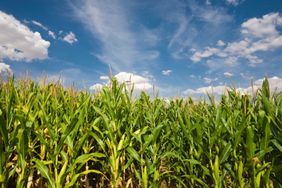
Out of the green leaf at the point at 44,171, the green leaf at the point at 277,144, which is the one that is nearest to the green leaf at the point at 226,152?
the green leaf at the point at 277,144

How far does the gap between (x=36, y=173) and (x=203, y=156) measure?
10.1 feet

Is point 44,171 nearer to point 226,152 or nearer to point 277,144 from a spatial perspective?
point 226,152

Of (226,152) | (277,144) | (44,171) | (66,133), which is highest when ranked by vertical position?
(66,133)

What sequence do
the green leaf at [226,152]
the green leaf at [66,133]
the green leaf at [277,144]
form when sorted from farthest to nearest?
the green leaf at [226,152] < the green leaf at [66,133] < the green leaf at [277,144]

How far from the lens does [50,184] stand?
3.45m

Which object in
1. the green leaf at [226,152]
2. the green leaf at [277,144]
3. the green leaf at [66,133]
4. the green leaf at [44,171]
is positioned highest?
the green leaf at [66,133]

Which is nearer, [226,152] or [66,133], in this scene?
[66,133]

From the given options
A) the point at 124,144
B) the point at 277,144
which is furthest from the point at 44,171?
the point at 277,144

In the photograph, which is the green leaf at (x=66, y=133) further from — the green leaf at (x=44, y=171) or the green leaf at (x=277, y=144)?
the green leaf at (x=277, y=144)

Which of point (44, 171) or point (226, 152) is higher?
point (226, 152)

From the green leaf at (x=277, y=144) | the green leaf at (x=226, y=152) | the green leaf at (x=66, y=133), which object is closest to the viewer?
the green leaf at (x=277, y=144)

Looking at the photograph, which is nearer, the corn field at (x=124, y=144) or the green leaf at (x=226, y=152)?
the corn field at (x=124, y=144)

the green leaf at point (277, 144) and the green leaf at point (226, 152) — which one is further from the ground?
the green leaf at point (277, 144)

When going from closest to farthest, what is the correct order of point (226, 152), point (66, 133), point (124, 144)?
point (66, 133) < point (226, 152) < point (124, 144)
